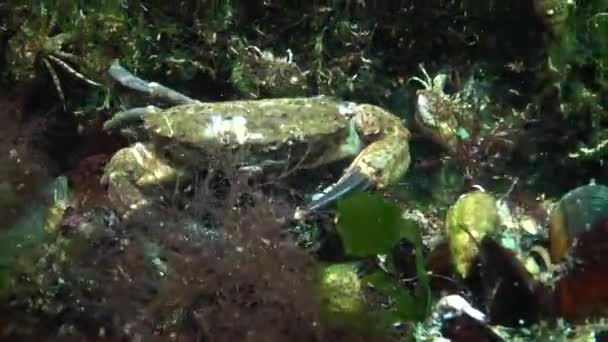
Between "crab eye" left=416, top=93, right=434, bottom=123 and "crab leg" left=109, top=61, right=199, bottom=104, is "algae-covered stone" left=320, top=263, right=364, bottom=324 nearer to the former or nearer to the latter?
"crab eye" left=416, top=93, right=434, bottom=123

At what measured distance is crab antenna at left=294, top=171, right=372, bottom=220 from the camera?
2930 mm

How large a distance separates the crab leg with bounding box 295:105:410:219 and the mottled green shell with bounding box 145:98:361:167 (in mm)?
102

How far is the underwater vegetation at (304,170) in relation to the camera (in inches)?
90.0

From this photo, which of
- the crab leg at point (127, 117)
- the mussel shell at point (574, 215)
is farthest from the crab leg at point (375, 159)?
the crab leg at point (127, 117)

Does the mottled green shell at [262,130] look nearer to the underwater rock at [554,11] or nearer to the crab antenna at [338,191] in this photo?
the crab antenna at [338,191]

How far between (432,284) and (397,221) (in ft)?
1.15

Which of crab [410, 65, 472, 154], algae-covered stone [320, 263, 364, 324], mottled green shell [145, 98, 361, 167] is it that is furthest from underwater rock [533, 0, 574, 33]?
algae-covered stone [320, 263, 364, 324]

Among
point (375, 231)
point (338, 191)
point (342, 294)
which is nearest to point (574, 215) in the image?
point (375, 231)

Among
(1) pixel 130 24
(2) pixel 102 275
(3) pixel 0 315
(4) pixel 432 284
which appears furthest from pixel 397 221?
(1) pixel 130 24

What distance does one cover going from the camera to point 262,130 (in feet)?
11.0

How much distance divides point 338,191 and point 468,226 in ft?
2.32

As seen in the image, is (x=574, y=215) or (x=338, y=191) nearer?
(x=574, y=215)

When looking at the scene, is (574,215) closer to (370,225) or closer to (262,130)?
(370,225)

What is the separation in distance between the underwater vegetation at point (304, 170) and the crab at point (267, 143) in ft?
0.04
